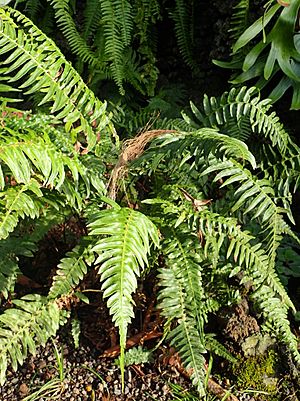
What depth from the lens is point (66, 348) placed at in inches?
95.7

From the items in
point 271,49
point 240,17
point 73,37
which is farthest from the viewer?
point 73,37

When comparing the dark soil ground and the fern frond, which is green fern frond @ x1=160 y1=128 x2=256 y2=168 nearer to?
the fern frond

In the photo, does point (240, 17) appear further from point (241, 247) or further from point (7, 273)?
point (7, 273)

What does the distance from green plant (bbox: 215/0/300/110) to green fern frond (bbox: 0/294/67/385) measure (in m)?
1.33

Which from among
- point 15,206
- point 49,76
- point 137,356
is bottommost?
point 137,356

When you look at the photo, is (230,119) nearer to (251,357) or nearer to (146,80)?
(146,80)

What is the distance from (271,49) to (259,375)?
1421 millimetres

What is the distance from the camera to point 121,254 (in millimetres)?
1705

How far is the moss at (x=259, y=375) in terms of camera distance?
2.35m

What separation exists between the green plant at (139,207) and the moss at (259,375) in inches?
5.2

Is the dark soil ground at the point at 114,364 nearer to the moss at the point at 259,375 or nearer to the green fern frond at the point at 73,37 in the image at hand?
the moss at the point at 259,375

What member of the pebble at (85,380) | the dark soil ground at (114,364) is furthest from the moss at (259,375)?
the pebble at (85,380)

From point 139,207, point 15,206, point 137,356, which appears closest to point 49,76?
point 15,206

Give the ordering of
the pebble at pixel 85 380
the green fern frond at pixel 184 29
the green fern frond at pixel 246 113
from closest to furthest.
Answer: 1. the green fern frond at pixel 246 113
2. the pebble at pixel 85 380
3. the green fern frond at pixel 184 29
